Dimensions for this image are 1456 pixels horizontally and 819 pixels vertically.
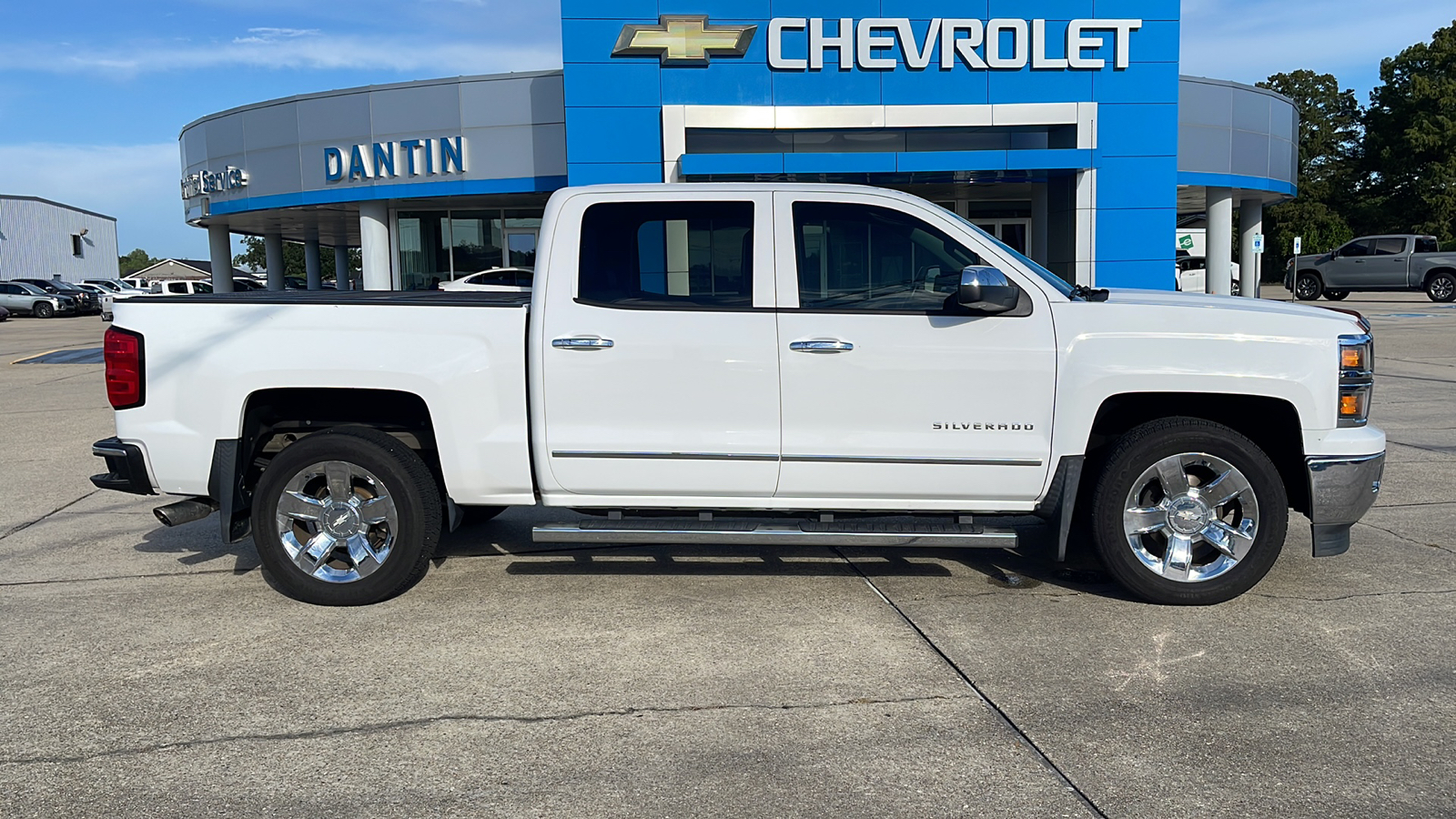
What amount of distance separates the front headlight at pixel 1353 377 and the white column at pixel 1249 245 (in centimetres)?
3201

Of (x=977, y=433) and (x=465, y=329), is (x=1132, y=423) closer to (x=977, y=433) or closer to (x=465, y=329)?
(x=977, y=433)

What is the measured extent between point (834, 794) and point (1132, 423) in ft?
9.43

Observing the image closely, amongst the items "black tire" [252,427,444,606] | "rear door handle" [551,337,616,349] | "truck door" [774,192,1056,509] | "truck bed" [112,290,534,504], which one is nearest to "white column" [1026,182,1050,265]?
"truck door" [774,192,1056,509]

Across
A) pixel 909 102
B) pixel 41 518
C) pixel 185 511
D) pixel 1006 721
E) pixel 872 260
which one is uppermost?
pixel 909 102

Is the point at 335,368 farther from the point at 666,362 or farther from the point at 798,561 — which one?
the point at 798,561

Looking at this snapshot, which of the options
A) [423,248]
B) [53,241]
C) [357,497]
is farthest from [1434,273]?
[53,241]

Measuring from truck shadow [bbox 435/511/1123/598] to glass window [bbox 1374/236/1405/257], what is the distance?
110 ft

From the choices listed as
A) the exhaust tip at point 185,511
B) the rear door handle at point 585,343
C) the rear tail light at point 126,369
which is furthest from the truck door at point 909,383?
the rear tail light at point 126,369

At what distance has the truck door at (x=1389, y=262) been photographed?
33.9 meters

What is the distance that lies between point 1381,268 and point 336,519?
36.7 m

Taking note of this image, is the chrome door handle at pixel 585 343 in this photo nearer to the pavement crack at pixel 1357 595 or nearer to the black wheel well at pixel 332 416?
the black wheel well at pixel 332 416

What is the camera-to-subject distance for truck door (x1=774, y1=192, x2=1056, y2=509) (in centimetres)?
505

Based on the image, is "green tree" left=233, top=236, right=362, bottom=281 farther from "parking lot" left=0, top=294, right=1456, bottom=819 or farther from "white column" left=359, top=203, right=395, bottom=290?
"parking lot" left=0, top=294, right=1456, bottom=819

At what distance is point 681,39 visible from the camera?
65.7ft
